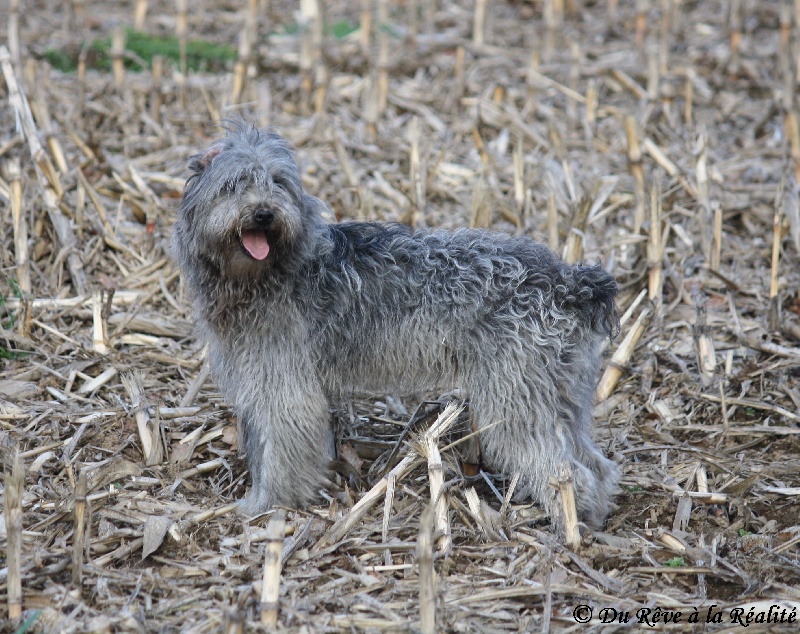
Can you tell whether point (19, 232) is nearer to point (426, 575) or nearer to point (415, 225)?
point (415, 225)

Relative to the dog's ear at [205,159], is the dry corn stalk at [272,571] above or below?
below

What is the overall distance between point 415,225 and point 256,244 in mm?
3123

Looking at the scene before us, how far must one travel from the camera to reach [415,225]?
322 inches

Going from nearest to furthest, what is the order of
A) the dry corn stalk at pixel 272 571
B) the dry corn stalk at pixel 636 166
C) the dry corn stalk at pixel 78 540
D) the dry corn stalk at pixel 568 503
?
the dry corn stalk at pixel 272 571 < the dry corn stalk at pixel 78 540 < the dry corn stalk at pixel 568 503 < the dry corn stalk at pixel 636 166

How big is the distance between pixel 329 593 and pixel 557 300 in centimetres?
210

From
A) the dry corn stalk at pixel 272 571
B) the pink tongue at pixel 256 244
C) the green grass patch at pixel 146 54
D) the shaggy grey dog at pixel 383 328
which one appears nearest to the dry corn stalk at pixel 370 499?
the shaggy grey dog at pixel 383 328

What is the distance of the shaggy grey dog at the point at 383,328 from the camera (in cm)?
538

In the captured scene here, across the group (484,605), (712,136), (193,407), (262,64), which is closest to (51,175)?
(193,407)

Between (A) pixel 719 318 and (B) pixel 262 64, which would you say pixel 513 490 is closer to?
(A) pixel 719 318

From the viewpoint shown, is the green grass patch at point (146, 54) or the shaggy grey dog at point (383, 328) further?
the green grass patch at point (146, 54)

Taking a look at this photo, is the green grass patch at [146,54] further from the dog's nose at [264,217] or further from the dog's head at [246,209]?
the dog's nose at [264,217]

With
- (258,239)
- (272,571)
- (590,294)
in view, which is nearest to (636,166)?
(590,294)

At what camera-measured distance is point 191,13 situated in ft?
41.4

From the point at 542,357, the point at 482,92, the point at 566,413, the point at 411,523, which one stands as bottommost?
the point at 411,523
